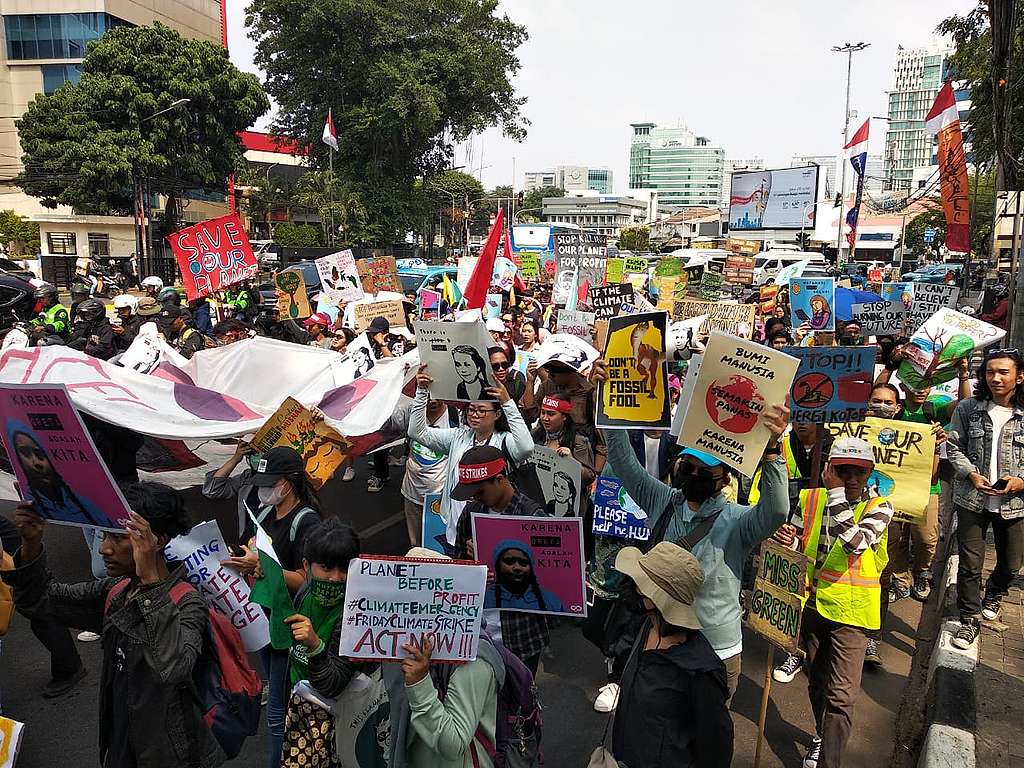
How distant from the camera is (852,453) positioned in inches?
151

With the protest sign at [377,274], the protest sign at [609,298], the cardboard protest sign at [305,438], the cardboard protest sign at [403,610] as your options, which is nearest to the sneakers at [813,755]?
the cardboard protest sign at [403,610]

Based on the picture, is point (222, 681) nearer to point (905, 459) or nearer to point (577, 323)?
point (905, 459)

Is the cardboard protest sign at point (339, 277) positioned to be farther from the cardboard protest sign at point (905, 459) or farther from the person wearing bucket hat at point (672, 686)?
the person wearing bucket hat at point (672, 686)

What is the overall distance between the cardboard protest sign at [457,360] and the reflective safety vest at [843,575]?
1.86 meters

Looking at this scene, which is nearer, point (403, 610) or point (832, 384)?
point (403, 610)

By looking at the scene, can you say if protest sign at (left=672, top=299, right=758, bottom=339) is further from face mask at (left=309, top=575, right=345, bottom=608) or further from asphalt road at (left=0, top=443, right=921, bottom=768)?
face mask at (left=309, top=575, right=345, bottom=608)

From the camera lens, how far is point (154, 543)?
291 centimetres

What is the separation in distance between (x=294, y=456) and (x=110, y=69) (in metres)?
36.0

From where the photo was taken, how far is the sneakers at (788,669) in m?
4.85

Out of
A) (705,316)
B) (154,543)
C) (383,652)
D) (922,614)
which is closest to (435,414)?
(154,543)

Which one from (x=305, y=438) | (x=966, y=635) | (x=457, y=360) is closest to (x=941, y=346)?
(x=966, y=635)

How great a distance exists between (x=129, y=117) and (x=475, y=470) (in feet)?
116

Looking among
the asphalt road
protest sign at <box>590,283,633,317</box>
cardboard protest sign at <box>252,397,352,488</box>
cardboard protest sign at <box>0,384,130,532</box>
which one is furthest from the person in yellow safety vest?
protest sign at <box>590,283,633,317</box>

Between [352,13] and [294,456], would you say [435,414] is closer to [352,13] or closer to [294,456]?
[294,456]
